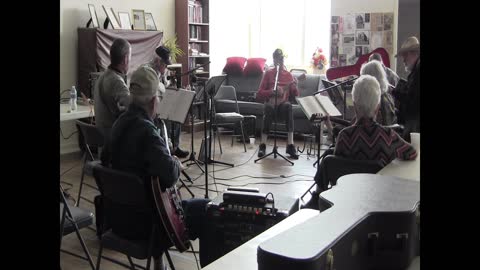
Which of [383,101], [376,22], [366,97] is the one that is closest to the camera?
[366,97]

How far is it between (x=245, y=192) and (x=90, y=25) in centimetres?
482

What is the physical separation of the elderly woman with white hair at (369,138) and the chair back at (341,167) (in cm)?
9

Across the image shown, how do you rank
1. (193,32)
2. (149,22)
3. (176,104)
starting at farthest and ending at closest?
(193,32) → (149,22) → (176,104)

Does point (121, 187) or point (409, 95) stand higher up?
point (409, 95)

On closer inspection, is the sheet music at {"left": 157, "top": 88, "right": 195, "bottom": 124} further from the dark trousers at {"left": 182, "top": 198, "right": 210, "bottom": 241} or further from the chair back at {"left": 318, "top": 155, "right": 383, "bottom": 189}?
the chair back at {"left": 318, "top": 155, "right": 383, "bottom": 189}

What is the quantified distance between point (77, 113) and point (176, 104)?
1.07 m

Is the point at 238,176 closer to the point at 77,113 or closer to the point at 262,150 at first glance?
the point at 262,150

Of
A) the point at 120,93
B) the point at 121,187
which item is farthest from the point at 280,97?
the point at 121,187

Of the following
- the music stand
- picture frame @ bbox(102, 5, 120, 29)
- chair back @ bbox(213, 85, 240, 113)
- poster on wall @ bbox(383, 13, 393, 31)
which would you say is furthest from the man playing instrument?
the music stand

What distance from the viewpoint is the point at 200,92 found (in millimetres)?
5555

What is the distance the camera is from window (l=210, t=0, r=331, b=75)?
8.85m

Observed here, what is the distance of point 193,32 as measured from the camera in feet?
28.0
